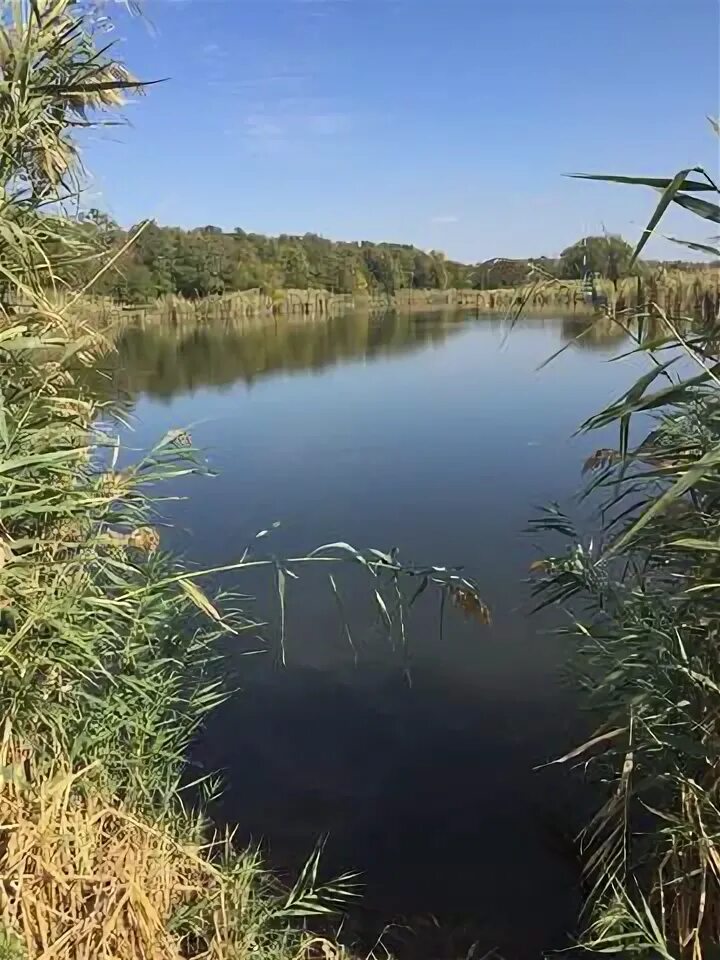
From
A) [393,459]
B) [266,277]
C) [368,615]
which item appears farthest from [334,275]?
[368,615]

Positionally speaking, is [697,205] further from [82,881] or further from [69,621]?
[82,881]

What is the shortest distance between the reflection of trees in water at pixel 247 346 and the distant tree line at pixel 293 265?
4.47 feet

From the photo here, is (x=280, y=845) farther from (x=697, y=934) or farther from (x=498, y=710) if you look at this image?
(x=697, y=934)

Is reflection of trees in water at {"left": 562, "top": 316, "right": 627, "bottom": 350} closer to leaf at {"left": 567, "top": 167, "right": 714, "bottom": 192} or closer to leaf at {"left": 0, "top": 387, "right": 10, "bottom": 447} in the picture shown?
leaf at {"left": 567, "top": 167, "right": 714, "bottom": 192}

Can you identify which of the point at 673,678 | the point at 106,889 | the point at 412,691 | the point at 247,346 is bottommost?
the point at 412,691

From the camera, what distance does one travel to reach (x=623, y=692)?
2410mm

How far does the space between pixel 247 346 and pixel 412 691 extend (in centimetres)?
1768

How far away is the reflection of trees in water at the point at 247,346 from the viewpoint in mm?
15750

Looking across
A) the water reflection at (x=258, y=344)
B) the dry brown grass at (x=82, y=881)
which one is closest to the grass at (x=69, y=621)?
the dry brown grass at (x=82, y=881)

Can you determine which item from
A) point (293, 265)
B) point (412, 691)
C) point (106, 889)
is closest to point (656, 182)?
point (106, 889)

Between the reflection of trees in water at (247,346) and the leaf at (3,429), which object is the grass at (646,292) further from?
the reflection of trees in water at (247,346)

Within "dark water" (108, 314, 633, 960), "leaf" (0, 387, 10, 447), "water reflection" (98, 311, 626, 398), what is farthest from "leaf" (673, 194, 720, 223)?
"water reflection" (98, 311, 626, 398)

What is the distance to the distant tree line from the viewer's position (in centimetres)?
197

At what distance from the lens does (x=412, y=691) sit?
459 centimetres
